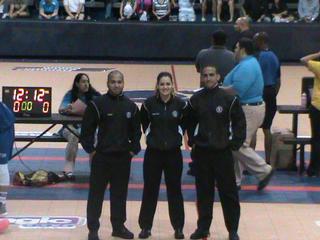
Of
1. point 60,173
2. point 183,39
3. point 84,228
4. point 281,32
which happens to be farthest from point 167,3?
point 84,228

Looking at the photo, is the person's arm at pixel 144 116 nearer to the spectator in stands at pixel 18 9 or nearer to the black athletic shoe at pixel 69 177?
the black athletic shoe at pixel 69 177

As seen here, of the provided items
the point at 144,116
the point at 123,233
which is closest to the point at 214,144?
the point at 144,116

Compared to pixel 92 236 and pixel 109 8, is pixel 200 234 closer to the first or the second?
pixel 92 236

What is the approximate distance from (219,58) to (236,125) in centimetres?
288

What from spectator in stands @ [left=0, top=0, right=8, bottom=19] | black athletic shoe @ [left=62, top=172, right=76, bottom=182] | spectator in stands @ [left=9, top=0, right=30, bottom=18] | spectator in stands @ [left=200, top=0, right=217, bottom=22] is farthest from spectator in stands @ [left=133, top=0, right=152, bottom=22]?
black athletic shoe @ [left=62, top=172, right=76, bottom=182]

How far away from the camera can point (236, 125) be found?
980 centimetres

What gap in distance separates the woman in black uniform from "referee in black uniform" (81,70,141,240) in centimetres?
16

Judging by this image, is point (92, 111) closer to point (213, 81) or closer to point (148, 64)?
point (213, 81)

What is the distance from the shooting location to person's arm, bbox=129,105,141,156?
978cm

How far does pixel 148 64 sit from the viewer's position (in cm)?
2703

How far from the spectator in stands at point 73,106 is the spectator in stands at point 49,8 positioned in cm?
1604

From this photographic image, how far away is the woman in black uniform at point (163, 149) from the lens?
9.70 metres

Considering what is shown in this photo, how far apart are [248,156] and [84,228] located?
8.22 ft

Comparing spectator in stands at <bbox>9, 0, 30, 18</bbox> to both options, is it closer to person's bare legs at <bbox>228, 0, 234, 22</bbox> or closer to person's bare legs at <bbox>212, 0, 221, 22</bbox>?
person's bare legs at <bbox>212, 0, 221, 22</bbox>
